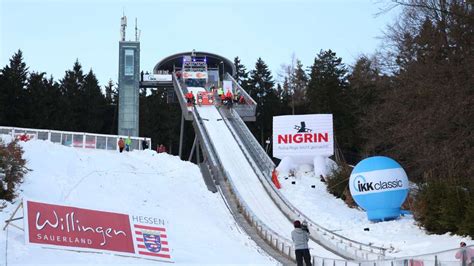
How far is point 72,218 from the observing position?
49.0 feet

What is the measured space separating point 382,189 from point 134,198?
9846mm

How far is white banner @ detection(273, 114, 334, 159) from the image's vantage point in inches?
1366

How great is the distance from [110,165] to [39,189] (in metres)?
7.96

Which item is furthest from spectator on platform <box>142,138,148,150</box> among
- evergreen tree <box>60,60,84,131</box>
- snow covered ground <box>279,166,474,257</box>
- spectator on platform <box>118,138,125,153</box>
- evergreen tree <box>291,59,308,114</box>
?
evergreen tree <box>291,59,308,114</box>

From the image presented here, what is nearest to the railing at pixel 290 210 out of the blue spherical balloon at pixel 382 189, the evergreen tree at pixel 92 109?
the blue spherical balloon at pixel 382 189

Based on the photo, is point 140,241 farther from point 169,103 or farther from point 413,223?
point 169,103

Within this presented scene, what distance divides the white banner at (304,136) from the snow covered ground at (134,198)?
21.0 ft

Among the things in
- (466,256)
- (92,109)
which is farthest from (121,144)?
(92,109)

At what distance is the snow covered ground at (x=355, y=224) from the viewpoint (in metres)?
19.6

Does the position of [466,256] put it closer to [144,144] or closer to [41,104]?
[144,144]

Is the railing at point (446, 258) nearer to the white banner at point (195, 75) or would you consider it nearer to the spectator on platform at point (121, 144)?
the spectator on platform at point (121, 144)

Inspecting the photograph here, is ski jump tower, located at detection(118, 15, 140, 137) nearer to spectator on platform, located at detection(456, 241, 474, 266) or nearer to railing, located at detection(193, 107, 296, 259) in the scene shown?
railing, located at detection(193, 107, 296, 259)

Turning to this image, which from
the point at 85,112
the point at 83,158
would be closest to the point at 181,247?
the point at 83,158

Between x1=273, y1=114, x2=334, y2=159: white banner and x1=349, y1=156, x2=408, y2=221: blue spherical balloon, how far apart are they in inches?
382
